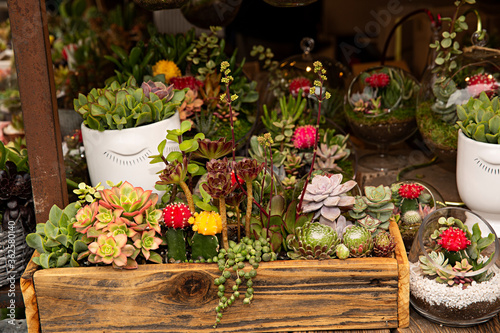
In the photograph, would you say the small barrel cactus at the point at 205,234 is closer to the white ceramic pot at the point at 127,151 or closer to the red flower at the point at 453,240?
the white ceramic pot at the point at 127,151

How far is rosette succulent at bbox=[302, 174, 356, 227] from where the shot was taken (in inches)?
36.7

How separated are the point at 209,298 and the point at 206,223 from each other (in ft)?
0.43

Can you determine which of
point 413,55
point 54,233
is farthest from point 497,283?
point 413,55

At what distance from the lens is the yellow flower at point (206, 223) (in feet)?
2.89

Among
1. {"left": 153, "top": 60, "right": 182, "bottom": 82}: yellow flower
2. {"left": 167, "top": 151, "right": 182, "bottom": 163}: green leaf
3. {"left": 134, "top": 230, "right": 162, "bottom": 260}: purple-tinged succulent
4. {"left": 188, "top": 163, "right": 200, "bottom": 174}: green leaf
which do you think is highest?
{"left": 153, "top": 60, "right": 182, "bottom": 82}: yellow flower

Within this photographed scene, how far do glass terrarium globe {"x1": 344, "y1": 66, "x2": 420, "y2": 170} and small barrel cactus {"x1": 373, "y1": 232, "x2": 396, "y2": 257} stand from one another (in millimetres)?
496

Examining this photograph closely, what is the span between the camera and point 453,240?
0.89 metres

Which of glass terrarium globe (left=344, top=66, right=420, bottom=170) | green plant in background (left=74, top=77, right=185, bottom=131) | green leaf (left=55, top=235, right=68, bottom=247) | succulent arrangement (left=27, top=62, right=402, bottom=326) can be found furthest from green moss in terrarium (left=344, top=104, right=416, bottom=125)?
green leaf (left=55, top=235, right=68, bottom=247)

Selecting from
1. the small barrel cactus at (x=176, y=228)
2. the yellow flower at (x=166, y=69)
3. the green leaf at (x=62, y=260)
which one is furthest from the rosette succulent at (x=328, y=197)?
the yellow flower at (x=166, y=69)

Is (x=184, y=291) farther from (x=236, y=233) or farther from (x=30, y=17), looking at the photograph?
(x=30, y=17)

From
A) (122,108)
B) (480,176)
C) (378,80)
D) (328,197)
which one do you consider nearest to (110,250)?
(122,108)

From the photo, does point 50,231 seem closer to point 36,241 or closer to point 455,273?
point 36,241

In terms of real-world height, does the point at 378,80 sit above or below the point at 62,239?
above

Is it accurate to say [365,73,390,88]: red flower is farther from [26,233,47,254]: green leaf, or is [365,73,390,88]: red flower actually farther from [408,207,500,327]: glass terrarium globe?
[26,233,47,254]: green leaf
